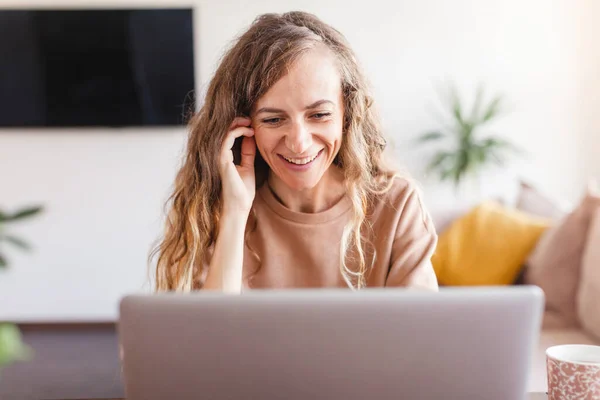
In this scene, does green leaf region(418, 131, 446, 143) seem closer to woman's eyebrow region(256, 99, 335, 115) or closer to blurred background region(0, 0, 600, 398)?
blurred background region(0, 0, 600, 398)

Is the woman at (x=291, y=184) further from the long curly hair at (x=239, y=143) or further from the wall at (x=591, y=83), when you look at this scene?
the wall at (x=591, y=83)

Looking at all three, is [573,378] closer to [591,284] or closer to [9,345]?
[9,345]

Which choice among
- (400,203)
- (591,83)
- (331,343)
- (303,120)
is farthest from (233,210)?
(591,83)

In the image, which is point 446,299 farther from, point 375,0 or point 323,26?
point 375,0

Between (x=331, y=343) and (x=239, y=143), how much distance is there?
0.96 meters

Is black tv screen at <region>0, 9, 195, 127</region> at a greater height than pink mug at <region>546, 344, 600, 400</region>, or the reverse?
black tv screen at <region>0, 9, 195, 127</region>

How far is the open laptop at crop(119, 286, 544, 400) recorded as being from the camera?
2.44 ft

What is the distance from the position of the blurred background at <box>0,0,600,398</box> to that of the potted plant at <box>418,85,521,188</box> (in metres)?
0.04

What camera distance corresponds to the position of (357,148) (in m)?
1.58

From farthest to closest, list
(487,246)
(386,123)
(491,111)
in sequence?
(386,123)
(491,111)
(487,246)

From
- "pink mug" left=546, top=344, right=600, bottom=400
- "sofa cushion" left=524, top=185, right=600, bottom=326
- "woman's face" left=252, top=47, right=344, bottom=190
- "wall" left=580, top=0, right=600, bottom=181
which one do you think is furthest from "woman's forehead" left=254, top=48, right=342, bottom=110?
"wall" left=580, top=0, right=600, bottom=181

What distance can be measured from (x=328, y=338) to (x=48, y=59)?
3.89m

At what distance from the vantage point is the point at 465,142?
404 centimetres

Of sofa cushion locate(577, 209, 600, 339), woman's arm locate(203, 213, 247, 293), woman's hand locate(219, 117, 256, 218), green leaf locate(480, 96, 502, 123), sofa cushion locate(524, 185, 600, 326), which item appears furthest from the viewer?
green leaf locate(480, 96, 502, 123)
